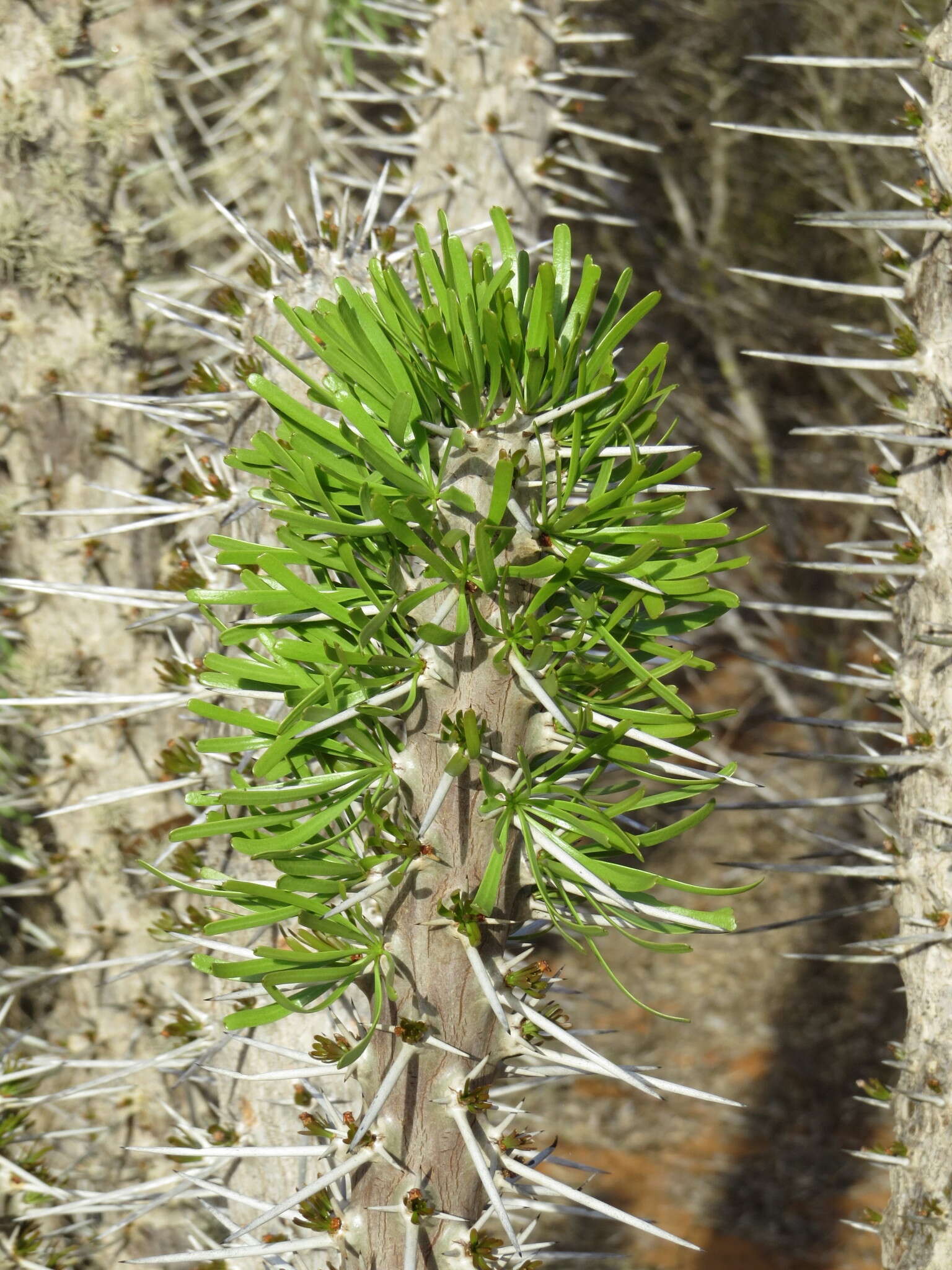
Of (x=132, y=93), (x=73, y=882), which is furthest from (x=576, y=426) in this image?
(x=132, y=93)

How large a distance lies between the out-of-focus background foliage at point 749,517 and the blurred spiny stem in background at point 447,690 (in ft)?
5.28

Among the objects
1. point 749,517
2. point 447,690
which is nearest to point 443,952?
point 447,690

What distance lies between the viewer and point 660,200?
4.89m

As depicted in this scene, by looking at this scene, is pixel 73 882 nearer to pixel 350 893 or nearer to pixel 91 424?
pixel 91 424

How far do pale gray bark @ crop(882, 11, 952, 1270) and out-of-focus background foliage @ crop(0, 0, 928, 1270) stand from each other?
1382mm

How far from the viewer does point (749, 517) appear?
5266 millimetres

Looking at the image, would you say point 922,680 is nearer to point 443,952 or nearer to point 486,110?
point 443,952

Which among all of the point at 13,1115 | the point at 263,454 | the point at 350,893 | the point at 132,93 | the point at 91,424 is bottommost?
the point at 13,1115

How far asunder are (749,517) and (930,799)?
443cm

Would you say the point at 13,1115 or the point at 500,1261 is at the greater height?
the point at 500,1261

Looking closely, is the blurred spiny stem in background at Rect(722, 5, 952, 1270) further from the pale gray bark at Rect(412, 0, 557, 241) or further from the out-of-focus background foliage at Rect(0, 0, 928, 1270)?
the out-of-focus background foliage at Rect(0, 0, 928, 1270)

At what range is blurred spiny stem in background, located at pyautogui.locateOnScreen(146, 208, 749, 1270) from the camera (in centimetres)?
59

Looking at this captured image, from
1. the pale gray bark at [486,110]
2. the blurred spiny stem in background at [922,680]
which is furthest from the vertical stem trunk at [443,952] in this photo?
the pale gray bark at [486,110]

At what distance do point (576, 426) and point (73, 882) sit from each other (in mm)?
1023
